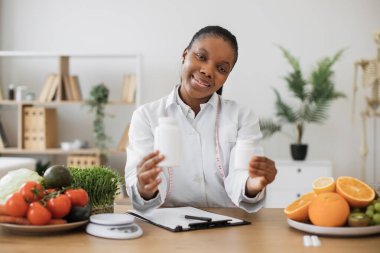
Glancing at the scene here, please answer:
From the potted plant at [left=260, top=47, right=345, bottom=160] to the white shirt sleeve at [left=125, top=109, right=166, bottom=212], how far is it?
3.19m

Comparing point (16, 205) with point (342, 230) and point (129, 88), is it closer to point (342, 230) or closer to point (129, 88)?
point (342, 230)

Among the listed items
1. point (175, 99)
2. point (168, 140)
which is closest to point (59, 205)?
point (168, 140)

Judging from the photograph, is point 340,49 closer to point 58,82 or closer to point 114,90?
point 114,90

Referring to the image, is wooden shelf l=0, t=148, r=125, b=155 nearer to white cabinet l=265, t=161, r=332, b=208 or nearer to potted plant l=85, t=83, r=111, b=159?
potted plant l=85, t=83, r=111, b=159

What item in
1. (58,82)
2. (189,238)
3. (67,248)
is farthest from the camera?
(58,82)

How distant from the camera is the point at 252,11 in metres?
5.77

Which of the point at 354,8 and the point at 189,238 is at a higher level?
the point at 354,8

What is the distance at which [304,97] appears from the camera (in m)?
5.29

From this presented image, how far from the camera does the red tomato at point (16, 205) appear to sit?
5.48 feet

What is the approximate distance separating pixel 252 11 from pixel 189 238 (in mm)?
4424

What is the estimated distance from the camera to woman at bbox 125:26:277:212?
223 cm

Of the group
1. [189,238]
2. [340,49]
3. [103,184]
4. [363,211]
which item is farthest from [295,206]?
[340,49]

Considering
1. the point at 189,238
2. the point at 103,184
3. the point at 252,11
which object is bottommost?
the point at 189,238

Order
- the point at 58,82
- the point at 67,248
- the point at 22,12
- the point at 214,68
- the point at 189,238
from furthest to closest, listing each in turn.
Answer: the point at 22,12 → the point at 58,82 → the point at 214,68 → the point at 189,238 → the point at 67,248
